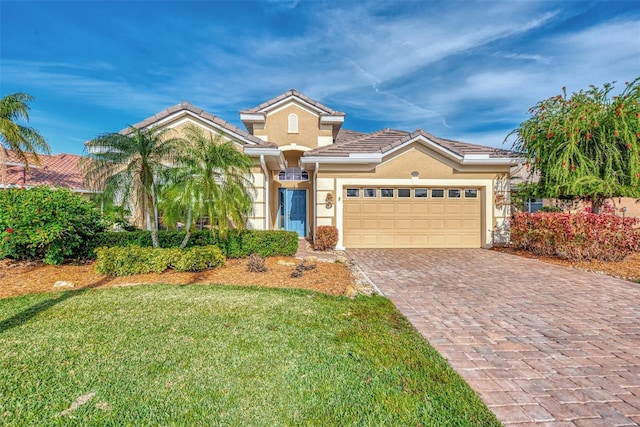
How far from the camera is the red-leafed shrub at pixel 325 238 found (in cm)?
1145

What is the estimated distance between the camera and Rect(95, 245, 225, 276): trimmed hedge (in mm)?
7105

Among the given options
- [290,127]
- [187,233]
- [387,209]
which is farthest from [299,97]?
[187,233]

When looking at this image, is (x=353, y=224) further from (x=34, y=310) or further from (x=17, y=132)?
(x=17, y=132)

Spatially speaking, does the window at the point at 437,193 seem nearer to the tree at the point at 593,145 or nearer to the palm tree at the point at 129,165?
the tree at the point at 593,145

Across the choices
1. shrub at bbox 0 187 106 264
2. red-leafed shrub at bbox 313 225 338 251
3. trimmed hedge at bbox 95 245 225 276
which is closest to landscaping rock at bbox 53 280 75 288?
trimmed hedge at bbox 95 245 225 276

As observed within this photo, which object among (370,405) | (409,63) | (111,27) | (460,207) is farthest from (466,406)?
(409,63)

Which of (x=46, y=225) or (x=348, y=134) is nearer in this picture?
(x=46, y=225)

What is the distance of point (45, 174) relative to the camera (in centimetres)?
1611

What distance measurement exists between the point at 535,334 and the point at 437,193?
873 cm

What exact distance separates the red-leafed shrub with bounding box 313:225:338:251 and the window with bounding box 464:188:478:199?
18.6 ft

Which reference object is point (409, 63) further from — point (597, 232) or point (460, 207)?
point (597, 232)

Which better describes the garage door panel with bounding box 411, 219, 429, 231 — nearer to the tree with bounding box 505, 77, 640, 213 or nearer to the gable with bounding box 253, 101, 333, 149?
the tree with bounding box 505, 77, 640, 213

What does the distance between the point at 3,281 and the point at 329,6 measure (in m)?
11.4

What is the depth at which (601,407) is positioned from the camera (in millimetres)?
2633
